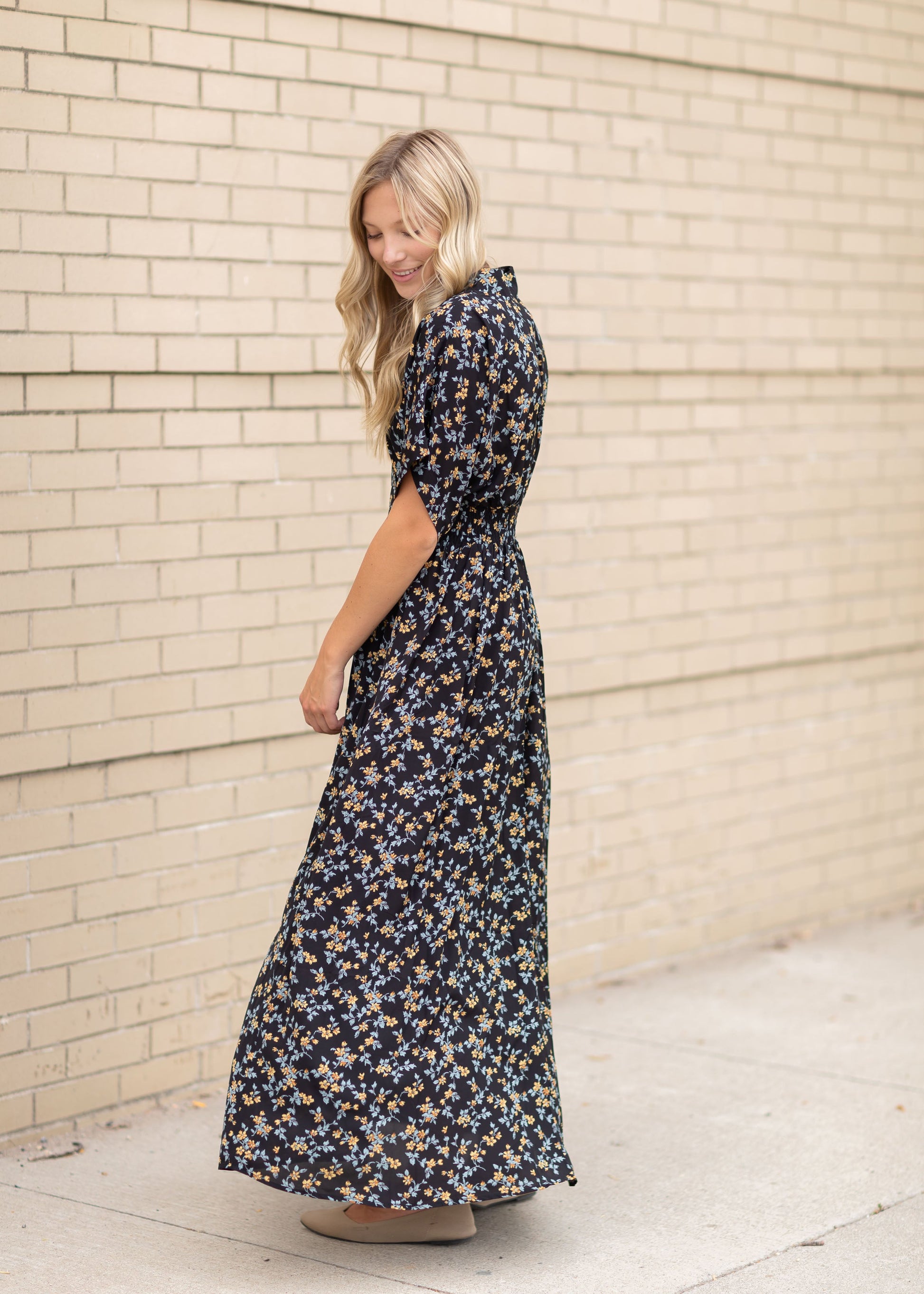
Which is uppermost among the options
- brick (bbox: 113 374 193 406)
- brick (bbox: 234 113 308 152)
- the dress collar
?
brick (bbox: 234 113 308 152)

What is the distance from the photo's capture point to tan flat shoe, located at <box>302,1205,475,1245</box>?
3.74m

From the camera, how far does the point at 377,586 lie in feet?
11.6

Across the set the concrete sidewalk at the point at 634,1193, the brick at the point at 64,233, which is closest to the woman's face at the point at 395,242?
the brick at the point at 64,233

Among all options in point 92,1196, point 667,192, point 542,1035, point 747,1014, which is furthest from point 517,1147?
point 667,192

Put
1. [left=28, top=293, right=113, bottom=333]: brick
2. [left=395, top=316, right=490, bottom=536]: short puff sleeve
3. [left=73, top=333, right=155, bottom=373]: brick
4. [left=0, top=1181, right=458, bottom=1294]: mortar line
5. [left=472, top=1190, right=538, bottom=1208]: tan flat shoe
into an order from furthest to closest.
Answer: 1. [left=73, top=333, right=155, bottom=373]: brick
2. [left=28, top=293, right=113, bottom=333]: brick
3. [left=472, top=1190, right=538, bottom=1208]: tan flat shoe
4. [left=0, top=1181, right=458, bottom=1294]: mortar line
5. [left=395, top=316, right=490, bottom=536]: short puff sleeve

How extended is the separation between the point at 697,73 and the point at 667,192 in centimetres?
44

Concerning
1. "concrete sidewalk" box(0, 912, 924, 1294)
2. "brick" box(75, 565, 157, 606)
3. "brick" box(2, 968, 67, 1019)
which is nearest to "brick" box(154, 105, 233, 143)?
"brick" box(75, 565, 157, 606)

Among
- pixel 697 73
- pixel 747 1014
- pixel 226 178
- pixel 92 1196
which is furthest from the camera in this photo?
pixel 697 73

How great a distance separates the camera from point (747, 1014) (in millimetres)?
5668

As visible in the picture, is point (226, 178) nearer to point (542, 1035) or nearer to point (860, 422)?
point (542, 1035)

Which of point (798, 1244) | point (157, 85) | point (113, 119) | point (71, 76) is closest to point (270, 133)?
point (157, 85)

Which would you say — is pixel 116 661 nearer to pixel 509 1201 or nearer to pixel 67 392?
pixel 67 392

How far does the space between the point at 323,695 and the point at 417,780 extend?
26 cm

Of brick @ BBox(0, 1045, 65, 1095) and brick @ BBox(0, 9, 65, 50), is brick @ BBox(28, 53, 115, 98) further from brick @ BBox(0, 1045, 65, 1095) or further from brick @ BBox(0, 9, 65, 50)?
brick @ BBox(0, 1045, 65, 1095)
